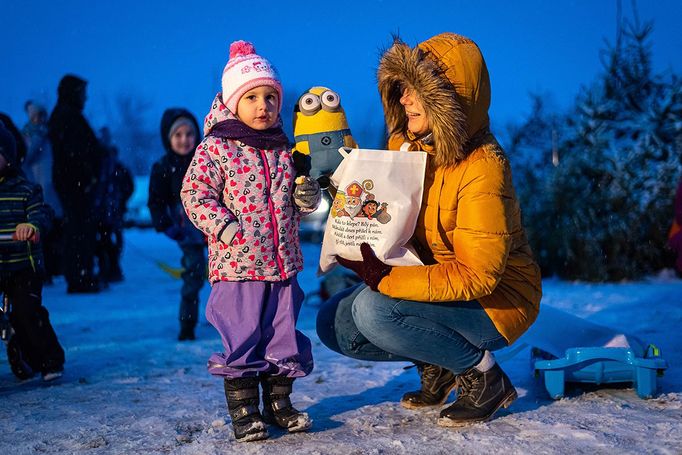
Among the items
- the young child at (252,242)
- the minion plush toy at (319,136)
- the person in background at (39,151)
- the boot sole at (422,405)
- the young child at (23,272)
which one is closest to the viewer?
the young child at (252,242)

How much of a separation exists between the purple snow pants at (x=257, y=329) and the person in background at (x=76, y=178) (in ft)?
16.9

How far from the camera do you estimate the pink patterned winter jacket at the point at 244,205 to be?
2777mm

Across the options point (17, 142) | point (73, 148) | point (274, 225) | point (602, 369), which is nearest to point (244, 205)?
point (274, 225)

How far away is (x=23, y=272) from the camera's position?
150 inches

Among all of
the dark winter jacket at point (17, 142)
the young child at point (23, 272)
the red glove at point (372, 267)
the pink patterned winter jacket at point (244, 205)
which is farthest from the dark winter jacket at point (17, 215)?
the red glove at point (372, 267)

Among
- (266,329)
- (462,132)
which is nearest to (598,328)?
(462,132)

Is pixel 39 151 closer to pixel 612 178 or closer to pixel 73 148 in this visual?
pixel 73 148

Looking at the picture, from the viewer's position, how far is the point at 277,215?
2865 millimetres

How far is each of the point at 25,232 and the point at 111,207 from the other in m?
5.13

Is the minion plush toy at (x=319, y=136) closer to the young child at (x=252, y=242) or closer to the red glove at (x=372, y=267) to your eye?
the young child at (x=252, y=242)

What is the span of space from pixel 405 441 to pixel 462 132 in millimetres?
1168

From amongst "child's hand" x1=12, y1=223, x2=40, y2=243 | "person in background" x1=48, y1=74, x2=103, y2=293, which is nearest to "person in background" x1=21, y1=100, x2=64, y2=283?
"person in background" x1=48, y1=74, x2=103, y2=293

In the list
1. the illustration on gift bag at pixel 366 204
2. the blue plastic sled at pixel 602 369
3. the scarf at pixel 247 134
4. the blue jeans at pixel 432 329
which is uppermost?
the scarf at pixel 247 134

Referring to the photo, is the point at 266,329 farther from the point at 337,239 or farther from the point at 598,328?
the point at 598,328
